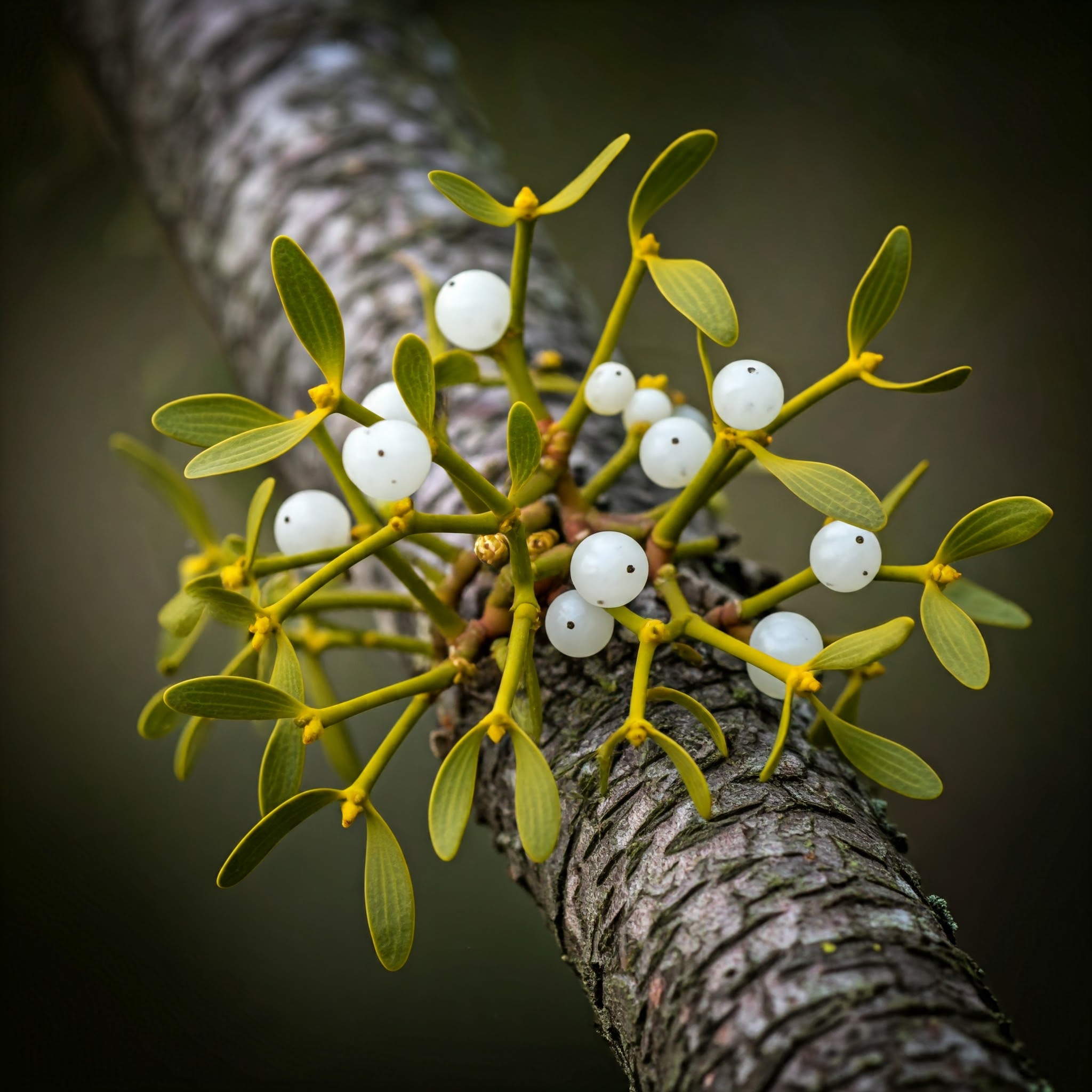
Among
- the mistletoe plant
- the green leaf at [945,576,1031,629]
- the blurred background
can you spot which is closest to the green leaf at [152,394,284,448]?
the mistletoe plant

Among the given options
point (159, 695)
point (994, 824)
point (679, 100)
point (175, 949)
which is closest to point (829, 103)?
point (679, 100)

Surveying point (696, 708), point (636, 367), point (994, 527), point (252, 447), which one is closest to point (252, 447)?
point (252, 447)

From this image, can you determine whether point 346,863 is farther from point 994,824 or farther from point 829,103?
point 829,103

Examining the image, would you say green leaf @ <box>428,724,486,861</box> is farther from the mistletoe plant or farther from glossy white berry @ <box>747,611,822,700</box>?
glossy white berry @ <box>747,611,822,700</box>

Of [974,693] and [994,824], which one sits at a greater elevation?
[974,693]

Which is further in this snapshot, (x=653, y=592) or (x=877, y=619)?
(x=877, y=619)

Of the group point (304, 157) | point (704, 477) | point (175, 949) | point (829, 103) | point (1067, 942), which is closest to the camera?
point (704, 477)
